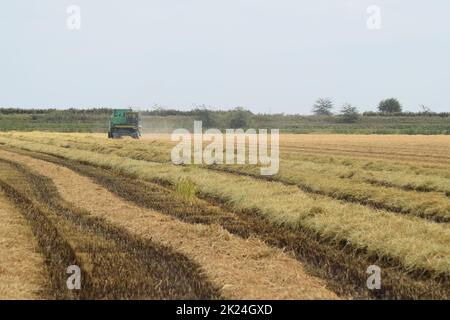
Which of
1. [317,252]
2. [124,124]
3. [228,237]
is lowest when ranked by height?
[317,252]

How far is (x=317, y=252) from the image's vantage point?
10008mm

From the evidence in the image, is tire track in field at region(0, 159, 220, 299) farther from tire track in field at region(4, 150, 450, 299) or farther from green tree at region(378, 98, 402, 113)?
green tree at region(378, 98, 402, 113)

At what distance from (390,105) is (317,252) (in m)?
131

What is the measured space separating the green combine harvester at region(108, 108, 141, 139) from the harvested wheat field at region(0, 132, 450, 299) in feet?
92.5

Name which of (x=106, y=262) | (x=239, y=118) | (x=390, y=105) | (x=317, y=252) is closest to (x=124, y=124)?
(x=317, y=252)

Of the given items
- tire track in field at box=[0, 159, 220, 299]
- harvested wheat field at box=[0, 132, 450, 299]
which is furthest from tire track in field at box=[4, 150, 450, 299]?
tire track in field at box=[0, 159, 220, 299]

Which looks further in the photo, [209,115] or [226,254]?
[209,115]

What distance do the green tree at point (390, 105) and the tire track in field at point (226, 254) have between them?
126 meters

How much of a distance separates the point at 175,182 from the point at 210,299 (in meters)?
12.0

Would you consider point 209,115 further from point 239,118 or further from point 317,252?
point 317,252

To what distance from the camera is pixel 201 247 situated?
33.1 feet

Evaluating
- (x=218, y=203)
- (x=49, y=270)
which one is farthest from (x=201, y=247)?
(x=218, y=203)

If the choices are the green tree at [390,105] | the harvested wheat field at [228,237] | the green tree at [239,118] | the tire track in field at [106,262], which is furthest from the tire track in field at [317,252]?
the green tree at [390,105]

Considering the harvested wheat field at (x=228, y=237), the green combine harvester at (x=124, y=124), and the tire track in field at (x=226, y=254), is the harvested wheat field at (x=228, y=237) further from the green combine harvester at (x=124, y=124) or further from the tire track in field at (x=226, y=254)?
the green combine harvester at (x=124, y=124)
